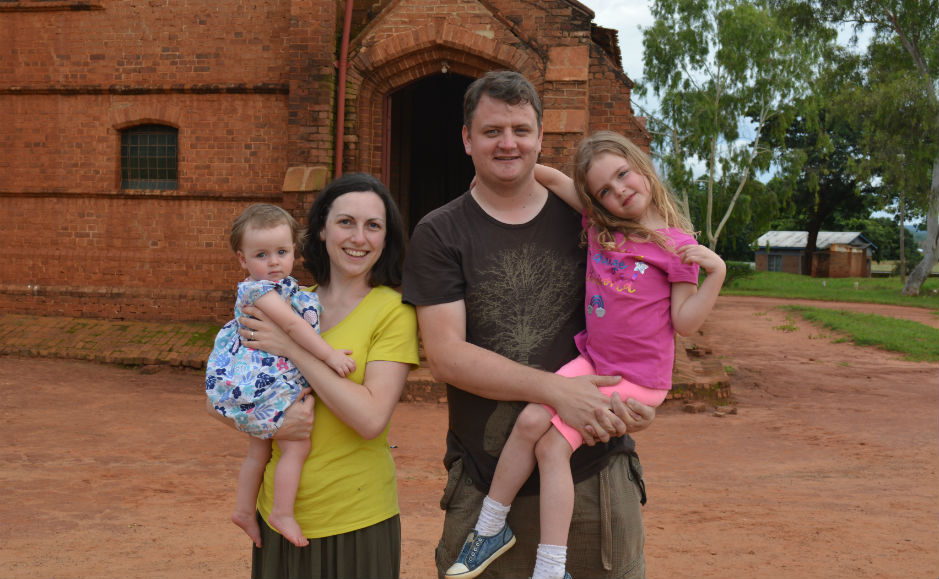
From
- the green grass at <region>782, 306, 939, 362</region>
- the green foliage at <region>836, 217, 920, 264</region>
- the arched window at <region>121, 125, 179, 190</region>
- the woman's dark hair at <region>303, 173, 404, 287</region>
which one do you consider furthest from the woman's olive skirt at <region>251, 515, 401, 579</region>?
the green foliage at <region>836, 217, 920, 264</region>

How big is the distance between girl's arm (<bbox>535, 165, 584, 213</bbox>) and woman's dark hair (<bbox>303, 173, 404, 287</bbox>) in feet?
1.82

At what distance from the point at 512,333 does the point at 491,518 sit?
63cm

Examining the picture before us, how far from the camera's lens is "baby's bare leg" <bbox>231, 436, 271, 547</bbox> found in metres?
2.70

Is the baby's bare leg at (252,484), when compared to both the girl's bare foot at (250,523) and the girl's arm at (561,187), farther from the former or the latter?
the girl's arm at (561,187)

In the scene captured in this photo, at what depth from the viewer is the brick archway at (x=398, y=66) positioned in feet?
36.2

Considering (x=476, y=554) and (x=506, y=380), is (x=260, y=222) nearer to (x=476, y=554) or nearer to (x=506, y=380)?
(x=506, y=380)

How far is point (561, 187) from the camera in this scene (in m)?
2.82

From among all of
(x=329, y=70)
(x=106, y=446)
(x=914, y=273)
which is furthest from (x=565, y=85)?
(x=914, y=273)

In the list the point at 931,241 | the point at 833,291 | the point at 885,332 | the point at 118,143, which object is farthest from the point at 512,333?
the point at 833,291

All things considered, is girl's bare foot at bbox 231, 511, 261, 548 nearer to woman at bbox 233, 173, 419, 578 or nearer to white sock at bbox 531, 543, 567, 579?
woman at bbox 233, 173, 419, 578

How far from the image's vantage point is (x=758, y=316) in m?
23.2

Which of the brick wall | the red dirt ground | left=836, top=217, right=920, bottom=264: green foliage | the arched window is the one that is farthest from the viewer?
left=836, top=217, right=920, bottom=264: green foliage

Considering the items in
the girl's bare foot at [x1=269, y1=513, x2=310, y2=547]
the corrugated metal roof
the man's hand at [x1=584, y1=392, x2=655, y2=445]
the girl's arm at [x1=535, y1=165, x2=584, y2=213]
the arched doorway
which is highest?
the arched doorway

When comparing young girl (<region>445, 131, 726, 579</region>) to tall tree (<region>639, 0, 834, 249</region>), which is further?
tall tree (<region>639, 0, 834, 249</region>)
